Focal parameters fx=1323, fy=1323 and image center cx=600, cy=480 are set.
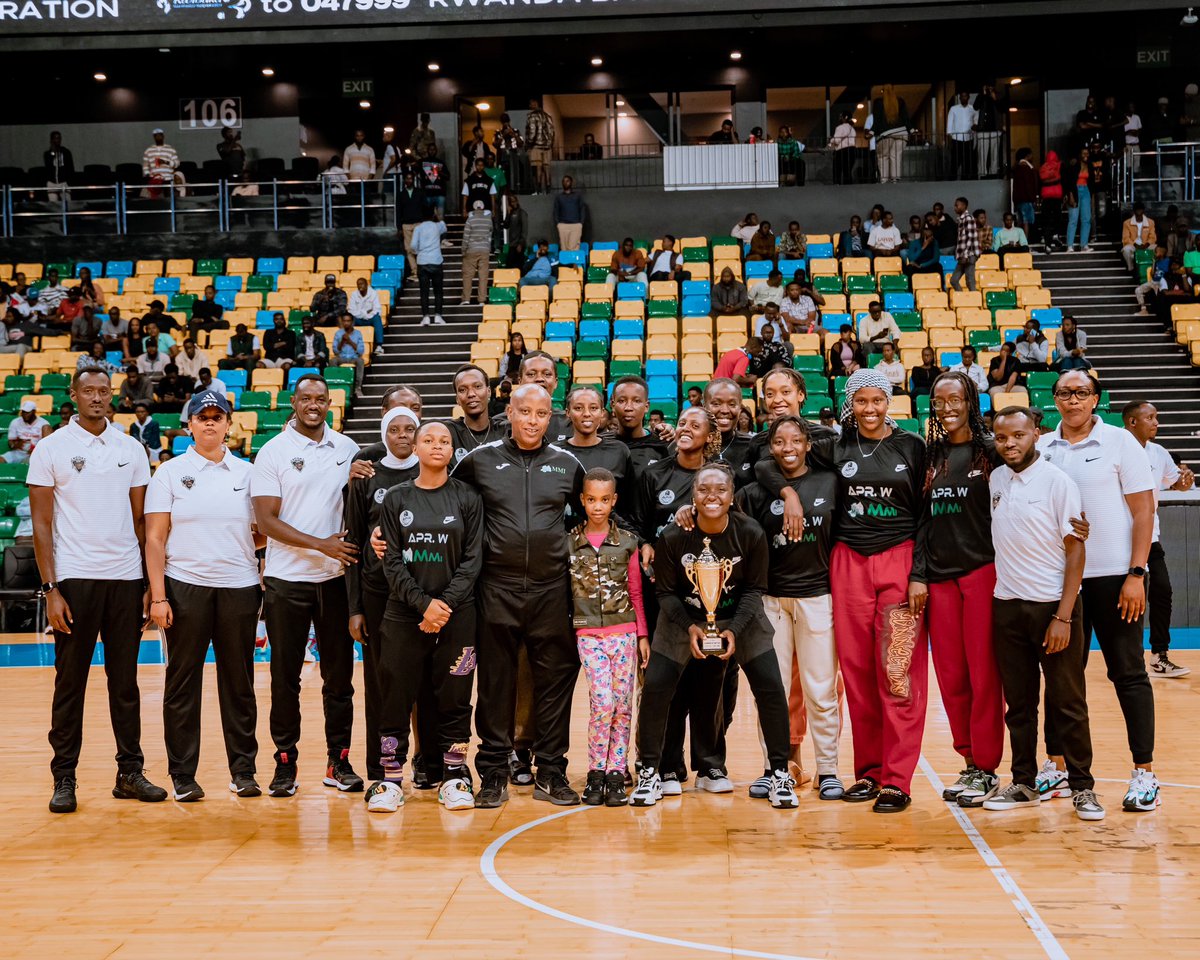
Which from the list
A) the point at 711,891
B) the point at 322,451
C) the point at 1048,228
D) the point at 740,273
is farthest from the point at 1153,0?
the point at 711,891

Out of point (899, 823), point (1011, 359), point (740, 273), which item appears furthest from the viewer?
point (740, 273)

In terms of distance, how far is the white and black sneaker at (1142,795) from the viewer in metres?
5.55

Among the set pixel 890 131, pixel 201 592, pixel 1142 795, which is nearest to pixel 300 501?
pixel 201 592

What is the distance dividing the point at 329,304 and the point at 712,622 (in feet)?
39.1

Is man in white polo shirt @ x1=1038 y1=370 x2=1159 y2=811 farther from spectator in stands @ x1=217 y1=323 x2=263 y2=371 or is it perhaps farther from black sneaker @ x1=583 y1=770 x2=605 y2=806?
spectator in stands @ x1=217 y1=323 x2=263 y2=371

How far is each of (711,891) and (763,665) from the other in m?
1.42

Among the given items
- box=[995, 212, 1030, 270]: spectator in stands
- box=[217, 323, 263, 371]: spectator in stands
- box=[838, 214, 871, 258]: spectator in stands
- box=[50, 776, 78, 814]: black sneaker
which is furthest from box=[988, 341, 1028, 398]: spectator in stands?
box=[50, 776, 78, 814]: black sneaker

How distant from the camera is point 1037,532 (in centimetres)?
552

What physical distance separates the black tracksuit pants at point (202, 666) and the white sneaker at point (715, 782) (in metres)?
2.09

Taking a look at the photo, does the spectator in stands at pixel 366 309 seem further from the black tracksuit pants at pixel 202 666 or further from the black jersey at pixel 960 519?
the black jersey at pixel 960 519

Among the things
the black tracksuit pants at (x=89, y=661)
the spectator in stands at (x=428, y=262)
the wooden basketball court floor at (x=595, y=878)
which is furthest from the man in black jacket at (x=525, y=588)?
the spectator in stands at (x=428, y=262)

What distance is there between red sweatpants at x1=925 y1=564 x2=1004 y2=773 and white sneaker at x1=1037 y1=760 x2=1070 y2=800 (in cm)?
25

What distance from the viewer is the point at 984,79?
2189cm

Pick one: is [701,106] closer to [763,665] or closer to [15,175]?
[15,175]
